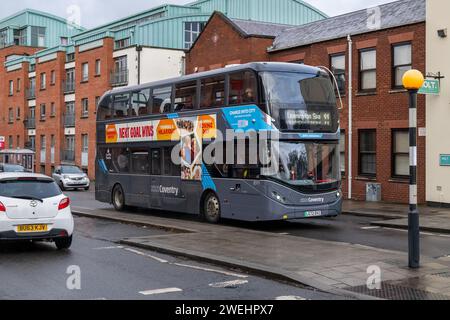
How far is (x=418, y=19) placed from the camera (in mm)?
22547

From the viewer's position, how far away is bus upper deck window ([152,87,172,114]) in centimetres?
1861

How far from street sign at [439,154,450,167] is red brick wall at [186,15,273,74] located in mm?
10915

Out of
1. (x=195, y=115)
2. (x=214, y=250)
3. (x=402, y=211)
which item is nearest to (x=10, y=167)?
(x=195, y=115)

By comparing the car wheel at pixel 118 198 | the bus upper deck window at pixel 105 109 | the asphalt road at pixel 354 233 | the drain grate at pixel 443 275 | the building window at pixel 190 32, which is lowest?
the asphalt road at pixel 354 233

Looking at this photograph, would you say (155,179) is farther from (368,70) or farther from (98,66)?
(98,66)

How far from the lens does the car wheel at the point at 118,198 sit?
21219mm

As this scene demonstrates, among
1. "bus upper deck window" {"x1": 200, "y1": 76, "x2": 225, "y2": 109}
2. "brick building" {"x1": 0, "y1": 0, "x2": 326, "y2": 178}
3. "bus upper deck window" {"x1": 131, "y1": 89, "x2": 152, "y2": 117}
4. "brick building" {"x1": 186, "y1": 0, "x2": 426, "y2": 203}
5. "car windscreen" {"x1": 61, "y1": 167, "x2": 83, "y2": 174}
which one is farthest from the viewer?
"brick building" {"x1": 0, "y1": 0, "x2": 326, "y2": 178}

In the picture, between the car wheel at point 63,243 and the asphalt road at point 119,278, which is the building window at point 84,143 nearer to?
the asphalt road at point 119,278

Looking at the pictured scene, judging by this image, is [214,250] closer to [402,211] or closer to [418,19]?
[402,211]

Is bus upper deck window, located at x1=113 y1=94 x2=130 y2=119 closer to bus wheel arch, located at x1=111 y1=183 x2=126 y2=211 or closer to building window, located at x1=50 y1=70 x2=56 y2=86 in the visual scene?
bus wheel arch, located at x1=111 y1=183 x2=126 y2=211

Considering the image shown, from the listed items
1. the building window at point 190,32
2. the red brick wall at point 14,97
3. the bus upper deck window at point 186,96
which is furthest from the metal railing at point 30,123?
the bus upper deck window at point 186,96

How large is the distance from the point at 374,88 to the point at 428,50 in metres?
2.99

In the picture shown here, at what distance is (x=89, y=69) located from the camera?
48875 millimetres

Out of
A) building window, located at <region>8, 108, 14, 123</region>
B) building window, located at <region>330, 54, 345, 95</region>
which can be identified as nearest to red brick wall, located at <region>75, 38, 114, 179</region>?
building window, located at <region>8, 108, 14, 123</region>
